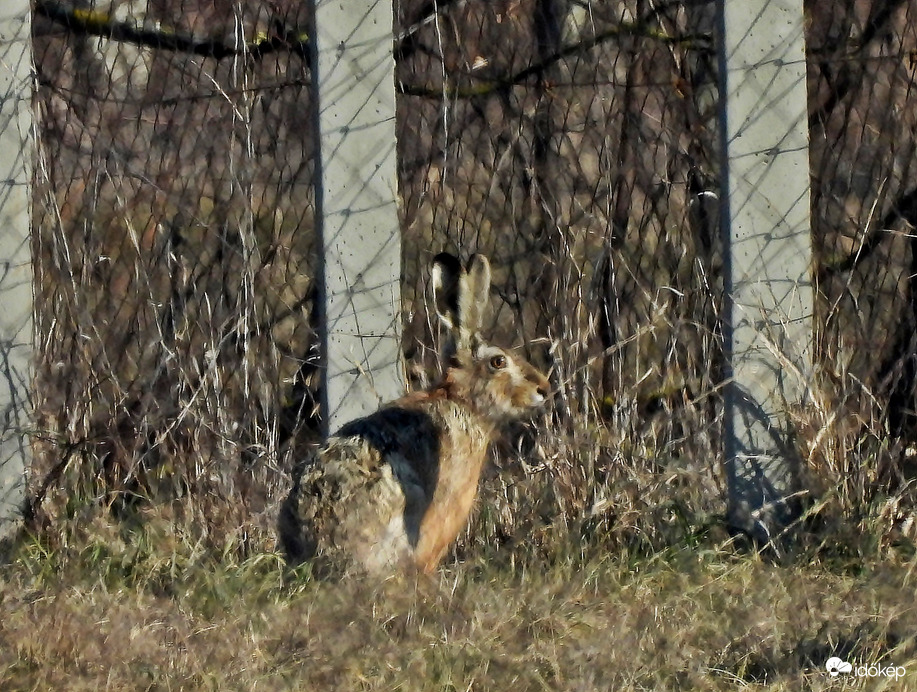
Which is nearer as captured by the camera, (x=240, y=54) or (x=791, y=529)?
(x=791, y=529)

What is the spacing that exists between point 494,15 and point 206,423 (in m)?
2.40

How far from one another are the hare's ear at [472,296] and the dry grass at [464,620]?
2.98 ft

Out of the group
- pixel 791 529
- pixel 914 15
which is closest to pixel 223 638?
pixel 791 529

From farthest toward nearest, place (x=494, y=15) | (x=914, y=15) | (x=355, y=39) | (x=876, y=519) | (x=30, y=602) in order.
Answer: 1. (x=494, y=15)
2. (x=914, y=15)
3. (x=355, y=39)
4. (x=876, y=519)
5. (x=30, y=602)

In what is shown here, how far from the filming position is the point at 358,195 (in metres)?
5.72

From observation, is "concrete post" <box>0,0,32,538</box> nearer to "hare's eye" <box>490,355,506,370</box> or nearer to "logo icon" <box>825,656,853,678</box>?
"hare's eye" <box>490,355,506,370</box>

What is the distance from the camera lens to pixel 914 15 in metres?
6.16

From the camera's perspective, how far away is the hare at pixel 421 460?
4.94 m

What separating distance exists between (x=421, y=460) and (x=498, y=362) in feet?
2.24

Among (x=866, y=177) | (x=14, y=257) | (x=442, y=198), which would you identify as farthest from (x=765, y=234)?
(x=14, y=257)

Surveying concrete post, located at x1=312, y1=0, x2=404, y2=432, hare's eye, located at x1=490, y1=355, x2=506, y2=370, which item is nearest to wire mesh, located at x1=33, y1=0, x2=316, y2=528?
concrete post, located at x1=312, y1=0, x2=404, y2=432

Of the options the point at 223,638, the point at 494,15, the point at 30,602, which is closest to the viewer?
the point at 223,638

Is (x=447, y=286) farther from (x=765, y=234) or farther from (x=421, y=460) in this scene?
(x=765, y=234)

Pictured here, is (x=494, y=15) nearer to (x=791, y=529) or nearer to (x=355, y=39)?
(x=355, y=39)
